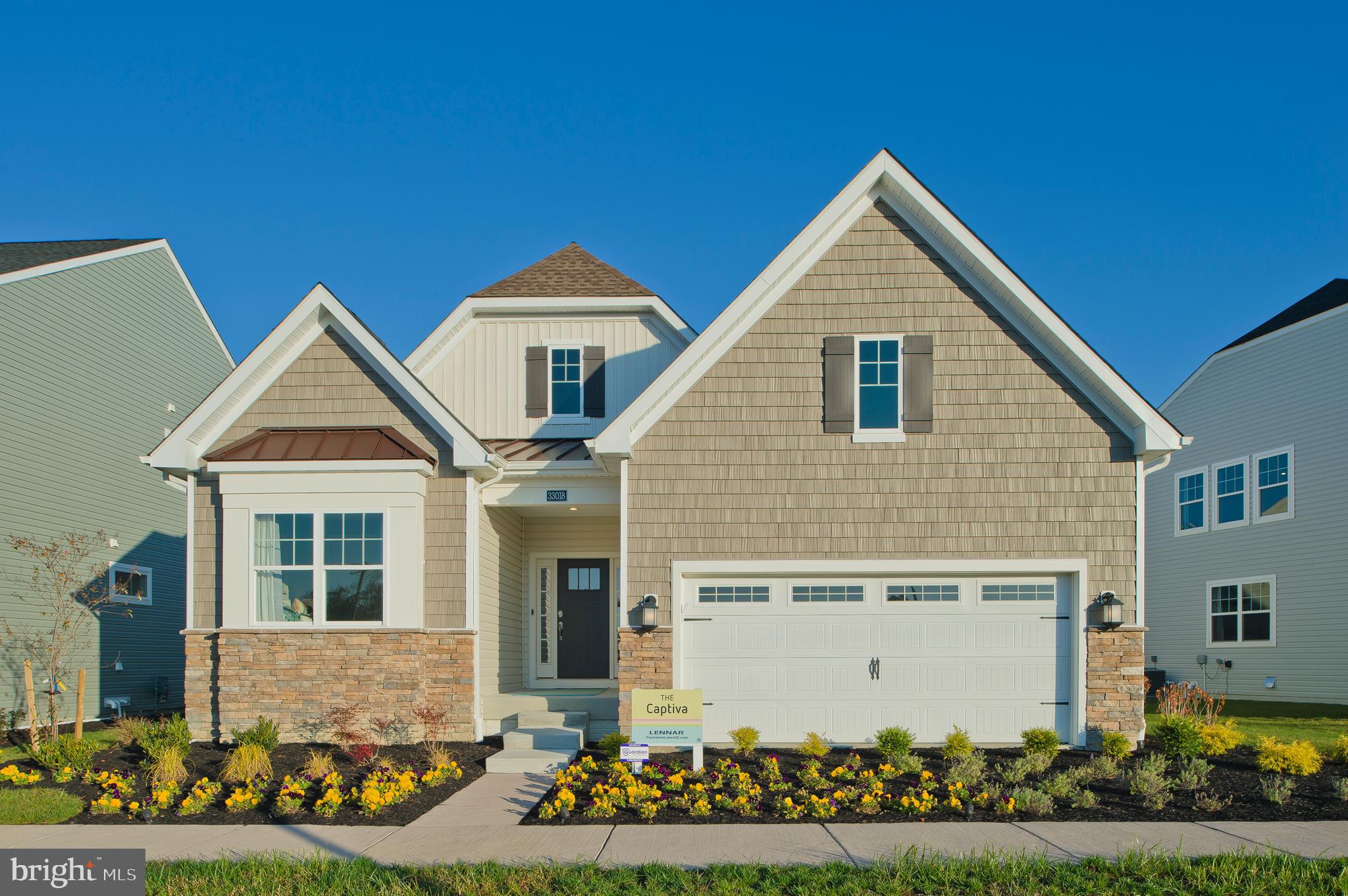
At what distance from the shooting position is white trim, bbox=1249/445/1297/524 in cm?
1958

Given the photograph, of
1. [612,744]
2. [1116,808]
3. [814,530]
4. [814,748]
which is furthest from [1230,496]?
[612,744]

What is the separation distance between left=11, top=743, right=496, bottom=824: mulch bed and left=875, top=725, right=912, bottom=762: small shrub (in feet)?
14.7

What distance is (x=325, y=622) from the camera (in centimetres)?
1305

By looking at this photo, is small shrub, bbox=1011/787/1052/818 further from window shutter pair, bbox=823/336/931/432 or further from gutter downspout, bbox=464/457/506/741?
gutter downspout, bbox=464/457/506/741

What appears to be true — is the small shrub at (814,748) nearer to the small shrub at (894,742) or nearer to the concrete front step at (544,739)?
the small shrub at (894,742)

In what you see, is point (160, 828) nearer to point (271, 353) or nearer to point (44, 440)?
point (271, 353)

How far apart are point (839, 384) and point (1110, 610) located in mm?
4188

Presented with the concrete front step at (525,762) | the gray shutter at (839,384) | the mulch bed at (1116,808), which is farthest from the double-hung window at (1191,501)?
the concrete front step at (525,762)

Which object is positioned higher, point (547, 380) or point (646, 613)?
point (547, 380)

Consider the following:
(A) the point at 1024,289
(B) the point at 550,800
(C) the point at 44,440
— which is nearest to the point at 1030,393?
(A) the point at 1024,289

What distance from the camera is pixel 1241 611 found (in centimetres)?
2081

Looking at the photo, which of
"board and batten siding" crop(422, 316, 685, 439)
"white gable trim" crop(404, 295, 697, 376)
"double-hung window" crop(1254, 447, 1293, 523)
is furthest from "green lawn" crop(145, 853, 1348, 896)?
"double-hung window" crop(1254, 447, 1293, 523)

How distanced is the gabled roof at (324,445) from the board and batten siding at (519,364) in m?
3.02

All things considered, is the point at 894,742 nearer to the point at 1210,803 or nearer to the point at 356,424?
the point at 1210,803
